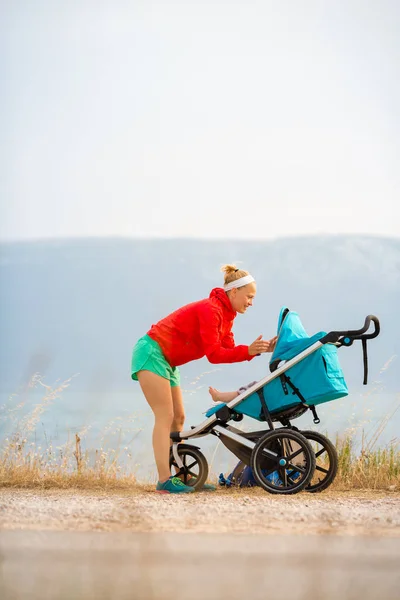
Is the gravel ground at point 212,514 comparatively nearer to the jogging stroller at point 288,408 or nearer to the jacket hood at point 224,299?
the jogging stroller at point 288,408

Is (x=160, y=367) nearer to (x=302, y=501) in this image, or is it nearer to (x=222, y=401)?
(x=222, y=401)

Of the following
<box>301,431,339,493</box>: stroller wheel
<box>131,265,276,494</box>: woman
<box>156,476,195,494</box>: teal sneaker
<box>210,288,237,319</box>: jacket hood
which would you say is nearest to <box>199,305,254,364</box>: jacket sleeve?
<box>131,265,276,494</box>: woman

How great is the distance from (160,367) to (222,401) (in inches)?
15.2

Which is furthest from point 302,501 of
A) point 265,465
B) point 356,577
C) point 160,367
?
point 356,577

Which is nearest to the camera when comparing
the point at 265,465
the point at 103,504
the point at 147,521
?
the point at 147,521

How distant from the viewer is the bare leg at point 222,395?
416 centimetres

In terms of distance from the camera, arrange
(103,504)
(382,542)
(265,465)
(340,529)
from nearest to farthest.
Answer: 1. (382,542)
2. (340,529)
3. (103,504)
4. (265,465)

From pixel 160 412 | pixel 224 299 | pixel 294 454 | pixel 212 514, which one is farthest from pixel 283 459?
pixel 212 514

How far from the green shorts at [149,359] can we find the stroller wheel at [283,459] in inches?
26.5

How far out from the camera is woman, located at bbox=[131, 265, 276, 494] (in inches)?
161

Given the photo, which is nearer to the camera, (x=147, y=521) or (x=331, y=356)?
(x=147, y=521)

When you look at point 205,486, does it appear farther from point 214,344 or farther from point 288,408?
point 214,344

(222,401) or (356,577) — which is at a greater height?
(222,401)

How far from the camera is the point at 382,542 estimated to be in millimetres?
2170
